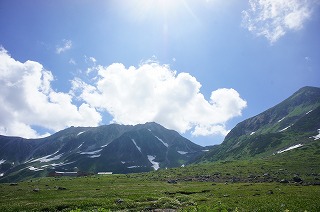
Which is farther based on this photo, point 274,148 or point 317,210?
point 274,148

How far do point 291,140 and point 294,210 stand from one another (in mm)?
187728

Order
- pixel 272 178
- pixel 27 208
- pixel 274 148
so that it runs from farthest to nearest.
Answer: pixel 274 148, pixel 272 178, pixel 27 208

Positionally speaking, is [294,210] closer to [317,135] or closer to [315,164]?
[315,164]

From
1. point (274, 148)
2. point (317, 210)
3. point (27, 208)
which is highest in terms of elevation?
point (274, 148)

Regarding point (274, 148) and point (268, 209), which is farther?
point (274, 148)

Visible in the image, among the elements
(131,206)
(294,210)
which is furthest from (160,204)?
(294,210)

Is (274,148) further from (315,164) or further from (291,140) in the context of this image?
(315,164)

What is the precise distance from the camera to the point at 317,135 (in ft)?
652

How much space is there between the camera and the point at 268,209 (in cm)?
3127

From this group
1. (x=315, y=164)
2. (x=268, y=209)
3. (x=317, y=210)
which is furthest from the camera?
(x=315, y=164)

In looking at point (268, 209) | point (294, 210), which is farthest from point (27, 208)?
point (294, 210)

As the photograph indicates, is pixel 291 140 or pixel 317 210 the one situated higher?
pixel 291 140

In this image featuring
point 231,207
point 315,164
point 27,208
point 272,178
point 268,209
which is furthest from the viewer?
point 315,164

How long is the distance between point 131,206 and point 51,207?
1140 cm
